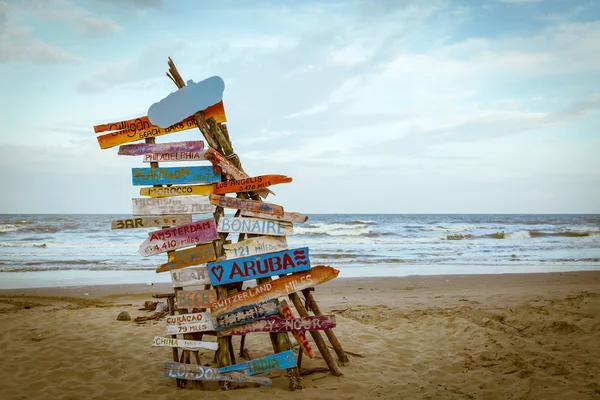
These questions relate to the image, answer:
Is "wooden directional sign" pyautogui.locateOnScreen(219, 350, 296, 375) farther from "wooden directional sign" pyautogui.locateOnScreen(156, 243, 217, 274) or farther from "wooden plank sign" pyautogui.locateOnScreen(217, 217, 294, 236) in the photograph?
"wooden plank sign" pyautogui.locateOnScreen(217, 217, 294, 236)

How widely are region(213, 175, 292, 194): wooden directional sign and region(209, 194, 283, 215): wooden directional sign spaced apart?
12 centimetres

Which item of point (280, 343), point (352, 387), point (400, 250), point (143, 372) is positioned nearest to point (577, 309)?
point (352, 387)

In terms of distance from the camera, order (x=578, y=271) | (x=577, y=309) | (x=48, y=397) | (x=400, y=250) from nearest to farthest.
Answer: (x=48, y=397)
(x=577, y=309)
(x=578, y=271)
(x=400, y=250)

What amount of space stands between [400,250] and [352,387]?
2118 cm

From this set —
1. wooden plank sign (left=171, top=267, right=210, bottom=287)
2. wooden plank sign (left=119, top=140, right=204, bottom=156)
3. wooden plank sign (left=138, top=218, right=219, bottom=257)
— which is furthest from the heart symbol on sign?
wooden plank sign (left=119, top=140, right=204, bottom=156)

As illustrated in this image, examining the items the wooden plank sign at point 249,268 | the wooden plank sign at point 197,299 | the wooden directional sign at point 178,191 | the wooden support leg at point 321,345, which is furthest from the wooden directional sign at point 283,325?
the wooden directional sign at point 178,191

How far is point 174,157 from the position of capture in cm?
541

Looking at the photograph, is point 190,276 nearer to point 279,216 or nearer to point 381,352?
point 279,216

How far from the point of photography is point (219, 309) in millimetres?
5133

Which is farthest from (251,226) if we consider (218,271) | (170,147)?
(170,147)

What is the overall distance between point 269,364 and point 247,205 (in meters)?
1.91

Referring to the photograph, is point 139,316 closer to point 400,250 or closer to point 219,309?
point 219,309

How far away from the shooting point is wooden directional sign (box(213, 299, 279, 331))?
16.9 ft

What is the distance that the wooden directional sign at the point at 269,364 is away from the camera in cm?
505
